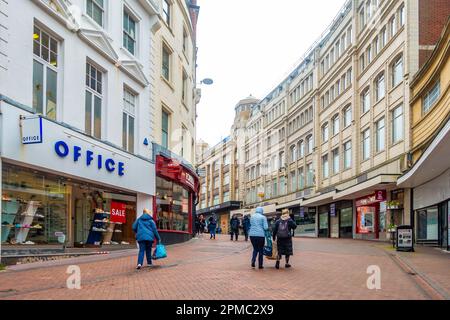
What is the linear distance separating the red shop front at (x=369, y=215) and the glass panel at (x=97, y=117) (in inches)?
773

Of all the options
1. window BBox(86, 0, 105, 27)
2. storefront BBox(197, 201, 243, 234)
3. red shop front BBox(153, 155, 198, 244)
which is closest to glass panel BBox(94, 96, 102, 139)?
window BBox(86, 0, 105, 27)

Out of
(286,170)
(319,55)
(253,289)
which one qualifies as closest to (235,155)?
(286,170)

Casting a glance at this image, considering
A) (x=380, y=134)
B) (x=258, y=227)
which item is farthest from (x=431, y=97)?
(x=258, y=227)

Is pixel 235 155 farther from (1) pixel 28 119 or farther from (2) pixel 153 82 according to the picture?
(1) pixel 28 119

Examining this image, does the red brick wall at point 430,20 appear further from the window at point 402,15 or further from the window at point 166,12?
the window at point 166,12

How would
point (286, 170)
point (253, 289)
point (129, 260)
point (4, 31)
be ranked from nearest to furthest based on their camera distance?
point (253, 289), point (4, 31), point (129, 260), point (286, 170)

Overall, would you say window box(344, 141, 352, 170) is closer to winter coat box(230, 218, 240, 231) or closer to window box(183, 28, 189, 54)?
winter coat box(230, 218, 240, 231)

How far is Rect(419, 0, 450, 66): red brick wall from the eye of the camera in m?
28.5

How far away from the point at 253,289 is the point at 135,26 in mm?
14097

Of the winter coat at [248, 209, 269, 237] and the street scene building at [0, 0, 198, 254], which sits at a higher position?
the street scene building at [0, 0, 198, 254]

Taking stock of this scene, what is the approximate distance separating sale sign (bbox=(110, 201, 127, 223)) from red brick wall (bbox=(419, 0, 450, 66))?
18310 mm

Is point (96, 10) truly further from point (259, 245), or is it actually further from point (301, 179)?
point (301, 179)

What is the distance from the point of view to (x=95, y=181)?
16281mm

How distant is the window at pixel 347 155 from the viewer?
39031 millimetres
